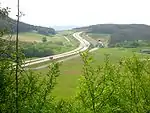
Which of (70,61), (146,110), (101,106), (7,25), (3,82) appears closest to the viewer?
(3,82)

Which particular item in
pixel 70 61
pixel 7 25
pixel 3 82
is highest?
pixel 7 25

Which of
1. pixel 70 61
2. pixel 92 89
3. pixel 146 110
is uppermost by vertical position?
pixel 92 89

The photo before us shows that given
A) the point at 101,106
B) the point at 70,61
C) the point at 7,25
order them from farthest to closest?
1. the point at 70,61
2. the point at 101,106
3. the point at 7,25

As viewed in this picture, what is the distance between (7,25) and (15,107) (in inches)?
237

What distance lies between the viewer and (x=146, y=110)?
112ft

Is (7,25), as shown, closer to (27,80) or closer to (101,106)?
(27,80)

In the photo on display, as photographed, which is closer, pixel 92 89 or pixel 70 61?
pixel 92 89

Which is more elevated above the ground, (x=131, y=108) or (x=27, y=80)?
(x=27, y=80)

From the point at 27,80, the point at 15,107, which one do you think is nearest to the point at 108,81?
the point at 27,80

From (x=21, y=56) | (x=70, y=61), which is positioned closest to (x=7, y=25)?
(x=21, y=56)

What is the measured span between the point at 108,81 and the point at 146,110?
4676 millimetres

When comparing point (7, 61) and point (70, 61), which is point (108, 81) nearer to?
point (7, 61)

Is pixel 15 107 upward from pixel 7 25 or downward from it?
downward

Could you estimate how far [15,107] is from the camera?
Answer: 25000 millimetres
